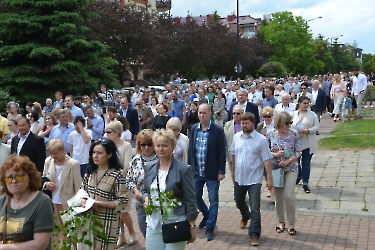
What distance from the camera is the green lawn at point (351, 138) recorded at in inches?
583

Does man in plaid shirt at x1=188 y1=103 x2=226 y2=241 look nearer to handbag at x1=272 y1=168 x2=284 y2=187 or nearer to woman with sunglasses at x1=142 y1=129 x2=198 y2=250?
handbag at x1=272 y1=168 x2=284 y2=187

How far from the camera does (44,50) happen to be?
79.1 feet

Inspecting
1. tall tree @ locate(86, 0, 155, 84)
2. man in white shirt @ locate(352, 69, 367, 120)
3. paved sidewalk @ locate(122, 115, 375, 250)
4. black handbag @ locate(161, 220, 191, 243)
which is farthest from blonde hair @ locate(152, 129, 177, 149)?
tall tree @ locate(86, 0, 155, 84)

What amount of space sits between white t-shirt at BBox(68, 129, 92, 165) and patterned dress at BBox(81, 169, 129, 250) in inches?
146

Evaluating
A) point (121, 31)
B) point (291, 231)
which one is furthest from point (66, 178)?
point (121, 31)

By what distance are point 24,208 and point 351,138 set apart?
44.4 feet

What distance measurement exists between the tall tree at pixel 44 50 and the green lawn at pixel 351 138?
13125 millimetres

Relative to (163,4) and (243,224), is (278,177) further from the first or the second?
(163,4)

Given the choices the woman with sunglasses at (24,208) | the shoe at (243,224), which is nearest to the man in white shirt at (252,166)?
the shoe at (243,224)

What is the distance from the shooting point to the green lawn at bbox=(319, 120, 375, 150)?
14.8 m

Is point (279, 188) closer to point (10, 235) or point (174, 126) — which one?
point (174, 126)

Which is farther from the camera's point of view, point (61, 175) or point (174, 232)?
point (61, 175)

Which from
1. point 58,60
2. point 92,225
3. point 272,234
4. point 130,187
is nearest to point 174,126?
point 130,187

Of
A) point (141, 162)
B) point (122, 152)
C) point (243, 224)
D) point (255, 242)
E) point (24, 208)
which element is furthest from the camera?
point (243, 224)
